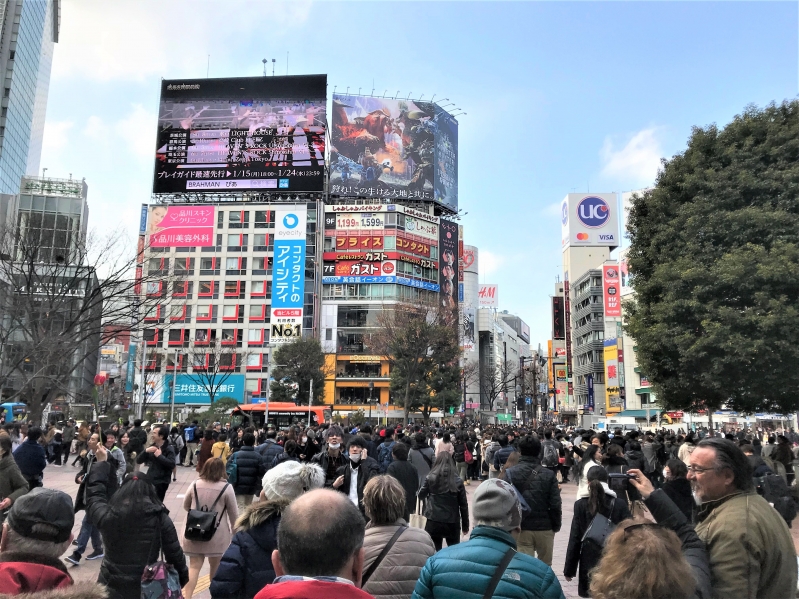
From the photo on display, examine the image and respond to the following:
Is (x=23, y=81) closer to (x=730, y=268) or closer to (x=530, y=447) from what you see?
(x=730, y=268)

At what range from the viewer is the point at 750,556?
2.73 m

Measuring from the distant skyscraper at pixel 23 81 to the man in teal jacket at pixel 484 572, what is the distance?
3143 inches

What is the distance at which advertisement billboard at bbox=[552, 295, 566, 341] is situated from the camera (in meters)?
83.9

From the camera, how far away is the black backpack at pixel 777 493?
952 cm

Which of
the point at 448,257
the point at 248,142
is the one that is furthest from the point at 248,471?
the point at 248,142

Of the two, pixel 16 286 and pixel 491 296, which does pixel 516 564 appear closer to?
pixel 16 286

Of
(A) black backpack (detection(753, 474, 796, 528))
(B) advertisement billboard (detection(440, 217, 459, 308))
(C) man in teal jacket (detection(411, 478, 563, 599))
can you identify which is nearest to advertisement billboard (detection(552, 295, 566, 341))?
(B) advertisement billboard (detection(440, 217, 459, 308))

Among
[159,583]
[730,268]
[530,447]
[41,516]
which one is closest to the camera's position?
[41,516]

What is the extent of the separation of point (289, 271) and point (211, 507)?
58.8 m

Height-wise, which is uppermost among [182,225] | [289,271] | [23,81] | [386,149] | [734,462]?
[23,81]

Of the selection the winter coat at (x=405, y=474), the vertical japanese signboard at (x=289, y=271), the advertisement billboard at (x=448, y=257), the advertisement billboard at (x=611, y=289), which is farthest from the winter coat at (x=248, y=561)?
the advertisement billboard at (x=611, y=289)

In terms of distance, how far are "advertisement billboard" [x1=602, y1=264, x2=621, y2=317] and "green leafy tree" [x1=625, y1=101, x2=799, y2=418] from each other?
48418 mm

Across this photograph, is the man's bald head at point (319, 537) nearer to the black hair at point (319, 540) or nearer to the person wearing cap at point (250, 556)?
the black hair at point (319, 540)

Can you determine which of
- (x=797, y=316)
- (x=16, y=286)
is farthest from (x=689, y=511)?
(x=16, y=286)
